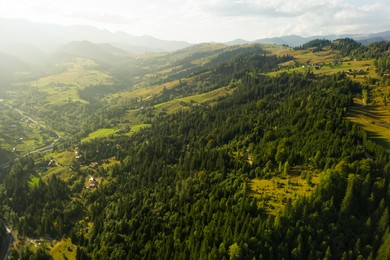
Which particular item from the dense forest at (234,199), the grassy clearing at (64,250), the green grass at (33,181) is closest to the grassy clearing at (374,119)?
the dense forest at (234,199)

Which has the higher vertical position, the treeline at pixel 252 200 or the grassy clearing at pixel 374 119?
the grassy clearing at pixel 374 119

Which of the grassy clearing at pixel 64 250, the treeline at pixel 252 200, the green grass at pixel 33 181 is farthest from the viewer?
the green grass at pixel 33 181

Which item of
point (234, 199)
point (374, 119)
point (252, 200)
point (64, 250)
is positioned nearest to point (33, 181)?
point (64, 250)

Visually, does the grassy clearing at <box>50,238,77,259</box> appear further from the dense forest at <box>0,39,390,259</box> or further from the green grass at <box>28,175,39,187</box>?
the green grass at <box>28,175,39,187</box>

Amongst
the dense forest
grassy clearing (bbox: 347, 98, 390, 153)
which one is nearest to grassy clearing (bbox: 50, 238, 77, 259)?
the dense forest

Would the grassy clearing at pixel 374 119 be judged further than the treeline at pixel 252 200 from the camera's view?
Yes

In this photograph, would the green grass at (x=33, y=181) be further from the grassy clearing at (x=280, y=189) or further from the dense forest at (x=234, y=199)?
the grassy clearing at (x=280, y=189)

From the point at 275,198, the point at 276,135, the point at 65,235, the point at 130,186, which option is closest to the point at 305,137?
the point at 276,135
